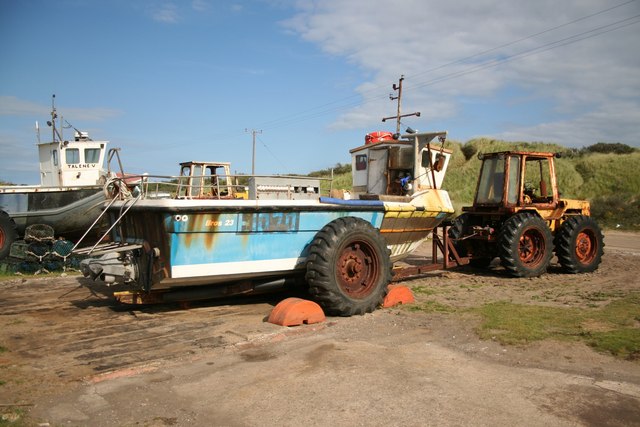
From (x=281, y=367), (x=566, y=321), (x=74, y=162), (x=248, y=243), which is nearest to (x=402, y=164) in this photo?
(x=248, y=243)

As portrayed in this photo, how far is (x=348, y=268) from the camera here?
7.11 m

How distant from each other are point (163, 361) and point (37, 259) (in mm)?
7157

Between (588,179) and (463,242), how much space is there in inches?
891

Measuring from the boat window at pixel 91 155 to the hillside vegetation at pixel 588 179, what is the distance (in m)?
16.5

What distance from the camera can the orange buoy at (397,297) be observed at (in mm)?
7422

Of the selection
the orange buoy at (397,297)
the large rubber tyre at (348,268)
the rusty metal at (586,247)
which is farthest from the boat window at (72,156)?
the rusty metal at (586,247)

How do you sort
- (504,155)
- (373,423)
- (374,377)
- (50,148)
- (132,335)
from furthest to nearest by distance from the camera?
(50,148)
(504,155)
(132,335)
(374,377)
(373,423)

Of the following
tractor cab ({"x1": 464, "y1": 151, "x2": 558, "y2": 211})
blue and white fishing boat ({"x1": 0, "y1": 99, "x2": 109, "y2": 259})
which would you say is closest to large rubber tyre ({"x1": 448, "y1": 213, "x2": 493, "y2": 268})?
tractor cab ({"x1": 464, "y1": 151, "x2": 558, "y2": 211})

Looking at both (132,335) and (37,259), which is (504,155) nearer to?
(132,335)

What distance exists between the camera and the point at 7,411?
3777mm

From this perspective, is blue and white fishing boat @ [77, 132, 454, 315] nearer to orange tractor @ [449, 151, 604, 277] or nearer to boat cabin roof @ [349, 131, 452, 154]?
boat cabin roof @ [349, 131, 452, 154]

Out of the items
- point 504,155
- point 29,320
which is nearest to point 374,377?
point 29,320

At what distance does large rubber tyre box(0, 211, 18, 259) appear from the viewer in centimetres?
1120

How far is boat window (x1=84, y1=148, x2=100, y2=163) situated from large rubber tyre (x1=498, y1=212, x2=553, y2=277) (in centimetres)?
1087
